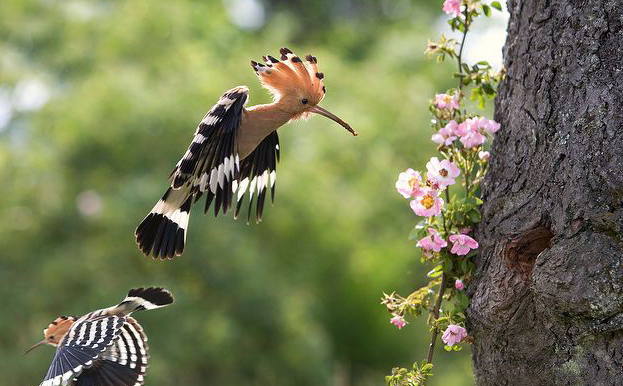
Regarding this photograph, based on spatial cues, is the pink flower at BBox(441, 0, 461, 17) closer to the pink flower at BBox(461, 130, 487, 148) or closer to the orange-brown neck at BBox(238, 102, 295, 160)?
the pink flower at BBox(461, 130, 487, 148)

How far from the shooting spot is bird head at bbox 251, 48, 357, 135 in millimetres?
2541

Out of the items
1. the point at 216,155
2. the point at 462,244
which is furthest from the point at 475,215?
the point at 216,155

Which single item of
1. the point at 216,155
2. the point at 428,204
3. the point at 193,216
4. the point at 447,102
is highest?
the point at 193,216

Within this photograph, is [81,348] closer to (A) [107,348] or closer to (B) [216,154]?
(A) [107,348]

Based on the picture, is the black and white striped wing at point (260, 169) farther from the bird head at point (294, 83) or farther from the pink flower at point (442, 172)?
the pink flower at point (442, 172)

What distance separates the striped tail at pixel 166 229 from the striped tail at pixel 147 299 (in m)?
0.48

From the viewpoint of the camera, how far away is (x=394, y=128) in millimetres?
9148

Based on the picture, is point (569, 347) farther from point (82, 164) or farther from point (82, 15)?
point (82, 15)

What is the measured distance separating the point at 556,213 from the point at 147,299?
4.66 ft

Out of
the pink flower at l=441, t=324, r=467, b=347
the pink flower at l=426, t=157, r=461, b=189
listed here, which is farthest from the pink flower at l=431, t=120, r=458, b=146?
the pink flower at l=441, t=324, r=467, b=347

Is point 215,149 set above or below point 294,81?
→ below

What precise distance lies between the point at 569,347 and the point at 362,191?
617 cm

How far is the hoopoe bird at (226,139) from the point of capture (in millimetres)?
2438

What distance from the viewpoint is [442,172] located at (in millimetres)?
2318
